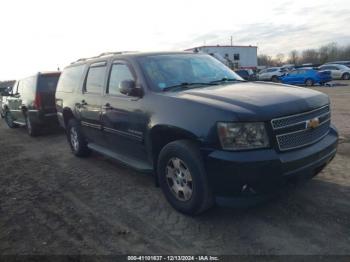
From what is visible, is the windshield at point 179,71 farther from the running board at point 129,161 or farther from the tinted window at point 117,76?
the running board at point 129,161

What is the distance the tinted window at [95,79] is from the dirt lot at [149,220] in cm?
148

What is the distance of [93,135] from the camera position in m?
5.96

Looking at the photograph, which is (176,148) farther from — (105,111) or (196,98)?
(105,111)

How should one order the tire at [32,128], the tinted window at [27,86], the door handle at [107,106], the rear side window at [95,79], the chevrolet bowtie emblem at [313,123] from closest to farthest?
1. the chevrolet bowtie emblem at [313,123]
2. the door handle at [107,106]
3. the rear side window at [95,79]
4. the tinted window at [27,86]
5. the tire at [32,128]

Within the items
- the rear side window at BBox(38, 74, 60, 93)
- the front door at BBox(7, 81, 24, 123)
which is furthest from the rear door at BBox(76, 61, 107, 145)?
the front door at BBox(7, 81, 24, 123)

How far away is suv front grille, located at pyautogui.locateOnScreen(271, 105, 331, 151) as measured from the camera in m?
3.43

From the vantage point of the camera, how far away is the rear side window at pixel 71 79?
21.4ft

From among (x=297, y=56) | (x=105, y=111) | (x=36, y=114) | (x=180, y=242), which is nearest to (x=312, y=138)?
(x=180, y=242)

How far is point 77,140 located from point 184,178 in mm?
3685

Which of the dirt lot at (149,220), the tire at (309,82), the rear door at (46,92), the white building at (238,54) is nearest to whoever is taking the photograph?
the dirt lot at (149,220)

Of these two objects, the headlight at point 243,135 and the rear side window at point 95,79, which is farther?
the rear side window at point 95,79

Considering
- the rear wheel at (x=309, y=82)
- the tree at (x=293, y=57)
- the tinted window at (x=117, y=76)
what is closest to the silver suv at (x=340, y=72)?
the rear wheel at (x=309, y=82)

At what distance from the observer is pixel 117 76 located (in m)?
5.11

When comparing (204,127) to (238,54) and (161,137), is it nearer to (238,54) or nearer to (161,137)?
(161,137)
